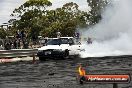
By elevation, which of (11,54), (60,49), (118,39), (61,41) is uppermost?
(118,39)

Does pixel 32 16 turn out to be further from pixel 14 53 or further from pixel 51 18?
pixel 14 53

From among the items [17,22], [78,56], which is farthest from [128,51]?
[17,22]

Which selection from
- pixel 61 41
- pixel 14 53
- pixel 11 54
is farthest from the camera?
pixel 14 53

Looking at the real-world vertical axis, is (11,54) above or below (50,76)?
above

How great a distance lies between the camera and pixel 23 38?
35406 millimetres

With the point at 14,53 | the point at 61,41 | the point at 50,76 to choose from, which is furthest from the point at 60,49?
the point at 50,76

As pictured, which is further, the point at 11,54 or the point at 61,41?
the point at 11,54

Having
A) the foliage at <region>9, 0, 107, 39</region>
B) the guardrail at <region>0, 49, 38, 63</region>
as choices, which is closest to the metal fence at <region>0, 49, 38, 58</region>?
the guardrail at <region>0, 49, 38, 63</region>

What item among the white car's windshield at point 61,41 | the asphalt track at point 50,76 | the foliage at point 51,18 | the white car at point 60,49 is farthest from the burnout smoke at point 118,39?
the foliage at point 51,18

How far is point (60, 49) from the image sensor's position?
1085 inches

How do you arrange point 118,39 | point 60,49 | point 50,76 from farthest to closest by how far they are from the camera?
1. point 118,39
2. point 60,49
3. point 50,76

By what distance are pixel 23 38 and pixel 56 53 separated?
8526mm

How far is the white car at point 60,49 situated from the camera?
27.5 meters

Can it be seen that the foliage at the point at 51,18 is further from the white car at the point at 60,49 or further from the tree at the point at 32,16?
the white car at the point at 60,49
